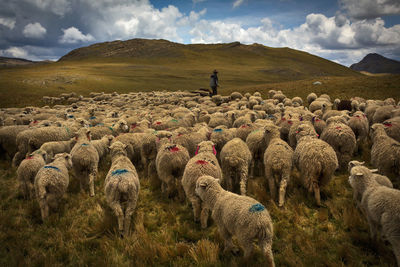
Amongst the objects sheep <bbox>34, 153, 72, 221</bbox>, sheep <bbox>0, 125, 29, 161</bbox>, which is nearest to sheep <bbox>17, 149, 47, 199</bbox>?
sheep <bbox>34, 153, 72, 221</bbox>

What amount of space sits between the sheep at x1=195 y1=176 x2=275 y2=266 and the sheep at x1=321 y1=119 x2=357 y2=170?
483cm

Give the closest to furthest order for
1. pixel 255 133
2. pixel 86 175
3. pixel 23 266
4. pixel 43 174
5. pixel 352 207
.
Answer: pixel 23 266 < pixel 352 207 < pixel 43 174 < pixel 86 175 < pixel 255 133

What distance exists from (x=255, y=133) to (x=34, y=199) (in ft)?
24.6

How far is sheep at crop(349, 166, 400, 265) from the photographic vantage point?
3582mm

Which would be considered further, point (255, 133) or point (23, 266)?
point (255, 133)

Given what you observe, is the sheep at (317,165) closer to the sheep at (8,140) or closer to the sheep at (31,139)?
the sheep at (31,139)

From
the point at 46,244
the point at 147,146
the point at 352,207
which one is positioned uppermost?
the point at 147,146

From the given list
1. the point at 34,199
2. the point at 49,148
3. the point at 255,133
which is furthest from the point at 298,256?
the point at 49,148

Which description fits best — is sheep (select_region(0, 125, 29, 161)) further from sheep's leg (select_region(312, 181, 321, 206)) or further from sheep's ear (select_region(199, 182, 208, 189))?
sheep's leg (select_region(312, 181, 321, 206))

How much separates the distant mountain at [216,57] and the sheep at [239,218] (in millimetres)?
96067

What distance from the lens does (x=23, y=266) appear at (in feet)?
13.5

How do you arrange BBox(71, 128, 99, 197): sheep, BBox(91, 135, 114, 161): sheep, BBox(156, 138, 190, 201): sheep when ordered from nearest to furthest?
BBox(156, 138, 190, 201): sheep
BBox(71, 128, 99, 197): sheep
BBox(91, 135, 114, 161): sheep

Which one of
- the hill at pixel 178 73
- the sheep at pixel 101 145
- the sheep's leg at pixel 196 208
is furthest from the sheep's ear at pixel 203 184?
the hill at pixel 178 73

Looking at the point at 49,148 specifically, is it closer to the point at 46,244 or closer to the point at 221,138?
the point at 46,244
